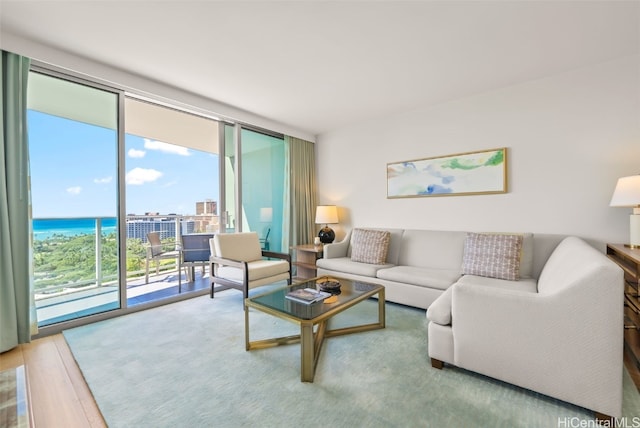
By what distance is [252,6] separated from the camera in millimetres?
1877

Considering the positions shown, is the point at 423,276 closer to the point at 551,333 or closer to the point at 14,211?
the point at 551,333

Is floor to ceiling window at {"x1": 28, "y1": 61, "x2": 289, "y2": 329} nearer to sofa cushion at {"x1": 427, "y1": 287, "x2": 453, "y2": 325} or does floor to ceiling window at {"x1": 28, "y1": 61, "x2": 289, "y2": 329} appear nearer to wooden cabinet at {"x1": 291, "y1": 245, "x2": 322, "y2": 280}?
wooden cabinet at {"x1": 291, "y1": 245, "x2": 322, "y2": 280}

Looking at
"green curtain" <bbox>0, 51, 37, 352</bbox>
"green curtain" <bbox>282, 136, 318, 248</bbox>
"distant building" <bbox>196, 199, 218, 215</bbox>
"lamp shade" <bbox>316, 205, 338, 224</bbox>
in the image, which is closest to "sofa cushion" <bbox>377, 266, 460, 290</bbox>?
"lamp shade" <bbox>316, 205, 338, 224</bbox>

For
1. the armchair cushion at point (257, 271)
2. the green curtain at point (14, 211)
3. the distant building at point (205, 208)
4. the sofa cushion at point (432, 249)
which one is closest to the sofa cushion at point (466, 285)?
the sofa cushion at point (432, 249)

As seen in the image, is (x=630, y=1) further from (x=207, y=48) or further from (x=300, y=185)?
(x=300, y=185)

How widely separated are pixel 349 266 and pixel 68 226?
9.96 ft

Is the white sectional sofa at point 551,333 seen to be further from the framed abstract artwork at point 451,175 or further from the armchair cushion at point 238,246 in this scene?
the armchair cushion at point 238,246

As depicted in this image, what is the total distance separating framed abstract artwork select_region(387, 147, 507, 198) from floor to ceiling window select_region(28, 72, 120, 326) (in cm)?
350

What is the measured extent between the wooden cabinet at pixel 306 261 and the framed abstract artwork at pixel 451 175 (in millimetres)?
1389

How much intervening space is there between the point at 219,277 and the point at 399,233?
2.41m

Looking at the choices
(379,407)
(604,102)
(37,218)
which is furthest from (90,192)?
(604,102)

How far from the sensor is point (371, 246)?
140 inches

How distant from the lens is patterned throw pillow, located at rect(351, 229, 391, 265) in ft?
11.5

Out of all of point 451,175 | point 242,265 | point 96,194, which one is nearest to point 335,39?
point 451,175
